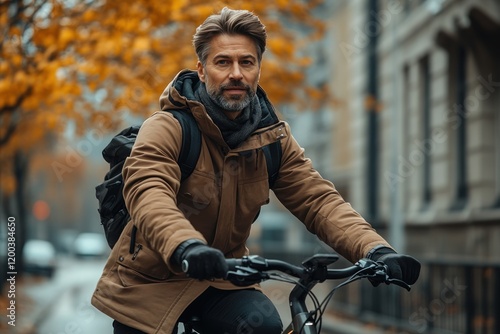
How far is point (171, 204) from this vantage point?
3725mm

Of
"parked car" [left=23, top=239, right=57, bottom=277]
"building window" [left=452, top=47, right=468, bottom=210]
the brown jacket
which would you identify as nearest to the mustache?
the brown jacket

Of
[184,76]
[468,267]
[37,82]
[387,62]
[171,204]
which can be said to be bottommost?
[468,267]

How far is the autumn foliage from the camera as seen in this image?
1287 centimetres

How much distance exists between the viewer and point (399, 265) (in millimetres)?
3842

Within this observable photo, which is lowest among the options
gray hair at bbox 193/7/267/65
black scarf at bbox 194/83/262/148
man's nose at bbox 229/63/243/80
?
black scarf at bbox 194/83/262/148

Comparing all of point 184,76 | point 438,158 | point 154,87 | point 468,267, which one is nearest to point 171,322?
point 184,76

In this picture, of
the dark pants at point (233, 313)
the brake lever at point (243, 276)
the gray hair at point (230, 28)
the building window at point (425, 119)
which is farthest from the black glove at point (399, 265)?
the building window at point (425, 119)

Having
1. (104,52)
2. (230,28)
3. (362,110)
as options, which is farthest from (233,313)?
(362,110)

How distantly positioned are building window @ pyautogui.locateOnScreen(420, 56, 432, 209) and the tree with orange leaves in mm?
4177

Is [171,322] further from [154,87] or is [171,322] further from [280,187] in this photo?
[154,87]

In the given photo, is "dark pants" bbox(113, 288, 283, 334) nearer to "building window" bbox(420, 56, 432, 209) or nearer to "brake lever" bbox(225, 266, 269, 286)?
"brake lever" bbox(225, 266, 269, 286)

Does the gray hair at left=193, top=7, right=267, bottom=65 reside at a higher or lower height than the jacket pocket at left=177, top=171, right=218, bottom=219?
higher

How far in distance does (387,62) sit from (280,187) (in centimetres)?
2241

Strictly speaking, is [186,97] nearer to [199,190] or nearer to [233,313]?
[199,190]
